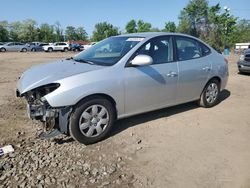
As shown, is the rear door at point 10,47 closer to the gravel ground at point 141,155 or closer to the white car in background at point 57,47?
the white car in background at point 57,47

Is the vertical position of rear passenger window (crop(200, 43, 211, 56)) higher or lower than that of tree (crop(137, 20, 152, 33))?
lower

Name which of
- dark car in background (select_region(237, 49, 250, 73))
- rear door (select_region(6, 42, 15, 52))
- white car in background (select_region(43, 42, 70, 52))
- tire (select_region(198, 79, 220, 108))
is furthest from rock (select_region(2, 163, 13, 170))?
rear door (select_region(6, 42, 15, 52))

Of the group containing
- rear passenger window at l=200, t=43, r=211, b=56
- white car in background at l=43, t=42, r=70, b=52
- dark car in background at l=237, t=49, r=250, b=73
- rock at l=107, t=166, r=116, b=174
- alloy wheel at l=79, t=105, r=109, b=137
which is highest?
white car in background at l=43, t=42, r=70, b=52

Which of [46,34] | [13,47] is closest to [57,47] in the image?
[13,47]

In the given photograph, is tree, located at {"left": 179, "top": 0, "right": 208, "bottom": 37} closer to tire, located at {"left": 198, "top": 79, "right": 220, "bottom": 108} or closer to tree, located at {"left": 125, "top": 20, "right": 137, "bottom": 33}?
tree, located at {"left": 125, "top": 20, "right": 137, "bottom": 33}

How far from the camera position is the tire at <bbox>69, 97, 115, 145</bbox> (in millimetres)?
3834

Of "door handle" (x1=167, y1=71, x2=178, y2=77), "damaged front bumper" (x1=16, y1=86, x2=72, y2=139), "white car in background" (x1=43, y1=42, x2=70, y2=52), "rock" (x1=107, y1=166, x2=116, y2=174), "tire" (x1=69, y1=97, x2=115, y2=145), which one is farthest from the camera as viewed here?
"white car in background" (x1=43, y1=42, x2=70, y2=52)

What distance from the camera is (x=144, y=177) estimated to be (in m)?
3.20

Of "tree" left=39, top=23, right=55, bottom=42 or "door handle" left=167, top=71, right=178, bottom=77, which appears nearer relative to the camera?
"door handle" left=167, top=71, right=178, bottom=77

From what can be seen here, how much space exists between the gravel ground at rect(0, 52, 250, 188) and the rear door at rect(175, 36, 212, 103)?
52cm

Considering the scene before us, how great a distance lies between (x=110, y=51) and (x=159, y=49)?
2.94 ft

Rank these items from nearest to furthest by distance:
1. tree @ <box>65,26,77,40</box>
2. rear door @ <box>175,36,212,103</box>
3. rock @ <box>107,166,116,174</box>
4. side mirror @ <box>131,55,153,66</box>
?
rock @ <box>107,166,116,174</box> → side mirror @ <box>131,55,153,66</box> → rear door @ <box>175,36,212,103</box> → tree @ <box>65,26,77,40</box>

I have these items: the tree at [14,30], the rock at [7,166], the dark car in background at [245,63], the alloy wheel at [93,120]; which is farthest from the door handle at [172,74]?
the tree at [14,30]

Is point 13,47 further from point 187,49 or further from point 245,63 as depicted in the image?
point 187,49
